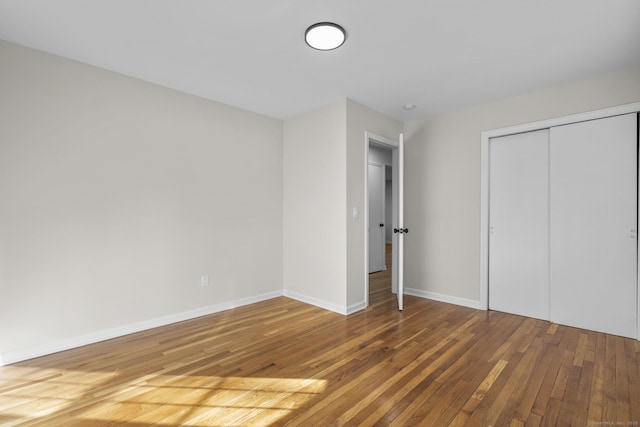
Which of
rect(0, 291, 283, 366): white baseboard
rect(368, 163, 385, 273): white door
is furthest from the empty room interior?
rect(368, 163, 385, 273): white door

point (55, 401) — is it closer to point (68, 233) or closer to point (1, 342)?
point (1, 342)

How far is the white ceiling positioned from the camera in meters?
2.08

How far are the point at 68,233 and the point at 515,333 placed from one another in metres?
4.31

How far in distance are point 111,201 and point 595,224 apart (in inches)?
188

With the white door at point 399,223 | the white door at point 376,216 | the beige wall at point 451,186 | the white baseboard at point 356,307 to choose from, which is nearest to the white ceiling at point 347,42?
the beige wall at point 451,186

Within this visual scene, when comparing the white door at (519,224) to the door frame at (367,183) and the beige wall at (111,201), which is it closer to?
the door frame at (367,183)

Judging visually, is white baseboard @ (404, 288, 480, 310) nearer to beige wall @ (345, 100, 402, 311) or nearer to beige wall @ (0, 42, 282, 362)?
beige wall @ (345, 100, 402, 311)

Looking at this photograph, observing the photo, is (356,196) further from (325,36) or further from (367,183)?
(325,36)

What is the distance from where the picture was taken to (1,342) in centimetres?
245

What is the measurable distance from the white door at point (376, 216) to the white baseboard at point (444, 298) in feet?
5.68

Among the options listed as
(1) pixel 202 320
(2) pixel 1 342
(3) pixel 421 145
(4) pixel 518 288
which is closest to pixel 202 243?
(1) pixel 202 320

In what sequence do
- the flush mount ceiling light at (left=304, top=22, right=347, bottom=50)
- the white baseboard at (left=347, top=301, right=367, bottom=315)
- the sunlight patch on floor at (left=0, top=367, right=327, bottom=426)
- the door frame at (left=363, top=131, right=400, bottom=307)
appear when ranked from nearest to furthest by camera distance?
the sunlight patch on floor at (left=0, top=367, right=327, bottom=426) < the flush mount ceiling light at (left=304, top=22, right=347, bottom=50) < the white baseboard at (left=347, top=301, right=367, bottom=315) < the door frame at (left=363, top=131, right=400, bottom=307)

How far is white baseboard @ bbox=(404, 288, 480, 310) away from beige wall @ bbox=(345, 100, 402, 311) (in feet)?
3.36

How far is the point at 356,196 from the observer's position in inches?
151
